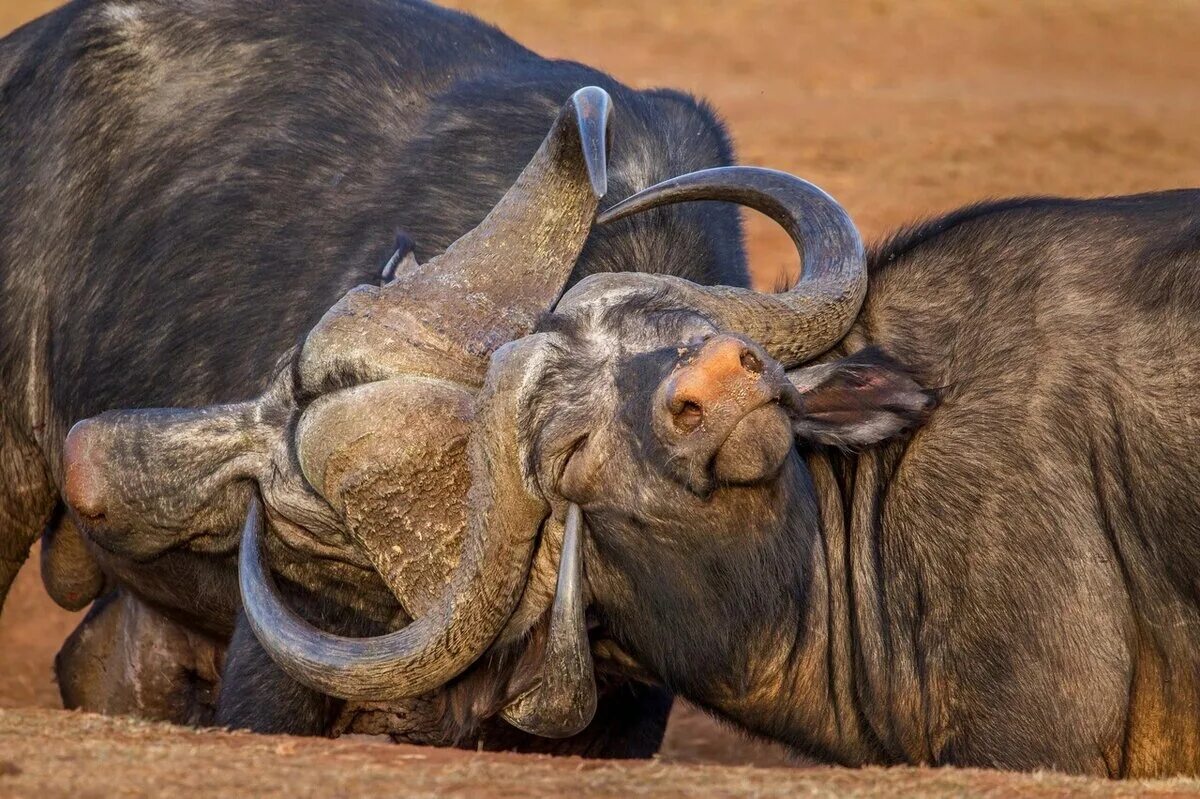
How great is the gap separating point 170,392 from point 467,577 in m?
1.96

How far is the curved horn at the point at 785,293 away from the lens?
4.07 m

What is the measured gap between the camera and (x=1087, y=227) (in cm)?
435

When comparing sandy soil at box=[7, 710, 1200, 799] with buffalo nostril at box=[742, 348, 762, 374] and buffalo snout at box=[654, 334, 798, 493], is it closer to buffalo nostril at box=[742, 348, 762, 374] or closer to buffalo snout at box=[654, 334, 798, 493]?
buffalo snout at box=[654, 334, 798, 493]

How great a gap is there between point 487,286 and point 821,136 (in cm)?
1080

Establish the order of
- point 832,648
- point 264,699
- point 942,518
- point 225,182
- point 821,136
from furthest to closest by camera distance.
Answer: point 821,136 → point 225,182 → point 264,699 → point 832,648 → point 942,518

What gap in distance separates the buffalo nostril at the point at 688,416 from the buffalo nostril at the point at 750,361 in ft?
0.44

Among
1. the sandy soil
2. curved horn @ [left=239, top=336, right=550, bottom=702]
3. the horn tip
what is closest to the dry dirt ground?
the sandy soil

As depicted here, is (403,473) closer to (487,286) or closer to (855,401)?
(487,286)

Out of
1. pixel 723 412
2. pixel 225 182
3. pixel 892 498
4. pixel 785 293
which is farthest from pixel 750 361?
pixel 225 182

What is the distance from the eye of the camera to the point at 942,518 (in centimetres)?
415

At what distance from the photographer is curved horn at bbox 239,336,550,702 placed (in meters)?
3.92

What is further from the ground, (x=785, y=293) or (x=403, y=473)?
(x=785, y=293)

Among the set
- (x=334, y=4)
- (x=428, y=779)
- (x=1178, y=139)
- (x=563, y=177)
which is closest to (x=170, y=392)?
(x=334, y=4)

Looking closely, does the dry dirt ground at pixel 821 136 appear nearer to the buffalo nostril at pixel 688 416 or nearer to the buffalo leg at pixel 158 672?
the buffalo nostril at pixel 688 416
